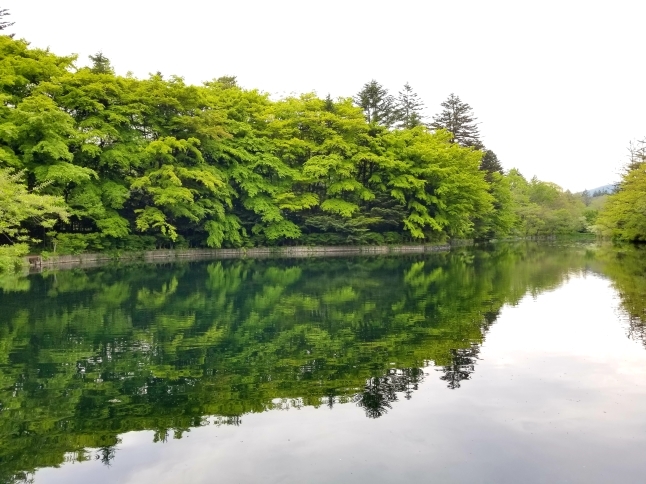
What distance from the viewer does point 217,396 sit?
765 cm

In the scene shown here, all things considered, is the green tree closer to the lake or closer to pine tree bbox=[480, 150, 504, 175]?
the lake

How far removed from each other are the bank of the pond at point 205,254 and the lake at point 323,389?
12428mm

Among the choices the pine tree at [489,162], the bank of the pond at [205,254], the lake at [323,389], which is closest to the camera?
the lake at [323,389]

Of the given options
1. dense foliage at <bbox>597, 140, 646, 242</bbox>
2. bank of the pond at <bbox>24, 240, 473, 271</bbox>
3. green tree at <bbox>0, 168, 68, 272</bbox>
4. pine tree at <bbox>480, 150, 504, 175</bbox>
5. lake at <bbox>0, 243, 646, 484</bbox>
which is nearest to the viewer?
lake at <bbox>0, 243, 646, 484</bbox>

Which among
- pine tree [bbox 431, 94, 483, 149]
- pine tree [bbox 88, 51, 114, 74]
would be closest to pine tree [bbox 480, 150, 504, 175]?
pine tree [bbox 431, 94, 483, 149]

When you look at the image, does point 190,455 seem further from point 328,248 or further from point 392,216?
point 392,216

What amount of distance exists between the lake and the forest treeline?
42.9 feet

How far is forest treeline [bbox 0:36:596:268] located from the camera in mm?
27594

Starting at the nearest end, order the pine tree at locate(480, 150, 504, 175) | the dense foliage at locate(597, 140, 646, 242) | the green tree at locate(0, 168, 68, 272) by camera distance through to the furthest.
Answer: the green tree at locate(0, 168, 68, 272) → the dense foliage at locate(597, 140, 646, 242) → the pine tree at locate(480, 150, 504, 175)

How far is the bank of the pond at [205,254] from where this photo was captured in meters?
27.3

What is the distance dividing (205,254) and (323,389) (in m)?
29.2

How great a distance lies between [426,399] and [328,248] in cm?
3191

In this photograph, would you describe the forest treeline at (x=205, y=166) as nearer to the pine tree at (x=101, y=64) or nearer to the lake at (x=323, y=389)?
the pine tree at (x=101, y=64)

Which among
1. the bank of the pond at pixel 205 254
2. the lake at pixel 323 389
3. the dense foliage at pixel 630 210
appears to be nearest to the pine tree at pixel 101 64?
the bank of the pond at pixel 205 254
